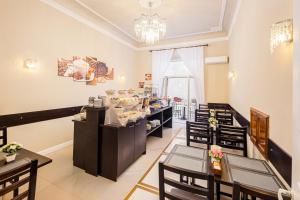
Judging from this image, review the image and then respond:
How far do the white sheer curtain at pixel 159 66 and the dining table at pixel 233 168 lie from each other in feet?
15.2

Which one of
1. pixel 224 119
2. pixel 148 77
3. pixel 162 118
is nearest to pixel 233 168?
pixel 224 119

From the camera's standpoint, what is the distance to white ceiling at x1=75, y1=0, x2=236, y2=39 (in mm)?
3484

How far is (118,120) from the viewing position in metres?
2.31

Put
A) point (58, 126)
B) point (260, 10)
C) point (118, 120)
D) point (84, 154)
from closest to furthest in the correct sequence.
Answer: point (260, 10) → point (118, 120) → point (84, 154) → point (58, 126)

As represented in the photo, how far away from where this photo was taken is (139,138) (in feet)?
9.53

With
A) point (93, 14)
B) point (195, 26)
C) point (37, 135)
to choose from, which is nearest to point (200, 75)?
point (195, 26)

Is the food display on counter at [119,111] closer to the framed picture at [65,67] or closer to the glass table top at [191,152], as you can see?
the glass table top at [191,152]

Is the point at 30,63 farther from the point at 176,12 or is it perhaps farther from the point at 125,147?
the point at 176,12

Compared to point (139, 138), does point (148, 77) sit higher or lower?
higher

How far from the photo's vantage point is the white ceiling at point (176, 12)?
137 inches

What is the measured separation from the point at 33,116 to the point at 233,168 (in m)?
3.54

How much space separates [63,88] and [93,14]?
2.19 meters

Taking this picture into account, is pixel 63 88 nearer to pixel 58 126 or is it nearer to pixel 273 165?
pixel 58 126

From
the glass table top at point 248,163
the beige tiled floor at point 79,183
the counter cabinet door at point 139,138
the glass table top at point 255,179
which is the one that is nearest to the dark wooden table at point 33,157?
the beige tiled floor at point 79,183
